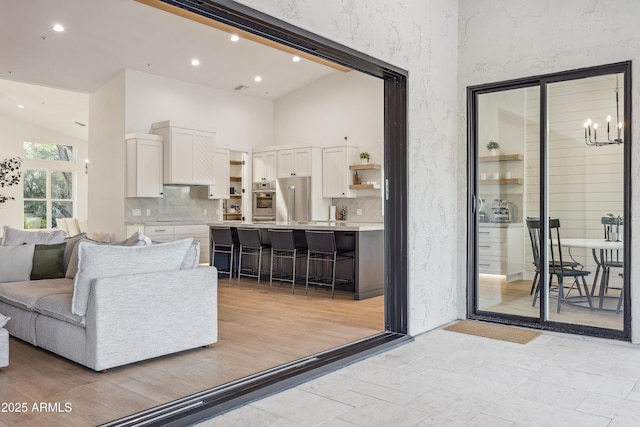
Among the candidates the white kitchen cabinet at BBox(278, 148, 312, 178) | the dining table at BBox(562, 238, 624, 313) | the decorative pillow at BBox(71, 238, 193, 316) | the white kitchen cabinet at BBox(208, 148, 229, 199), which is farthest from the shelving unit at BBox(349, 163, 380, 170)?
the decorative pillow at BBox(71, 238, 193, 316)

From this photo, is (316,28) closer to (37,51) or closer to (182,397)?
(182,397)

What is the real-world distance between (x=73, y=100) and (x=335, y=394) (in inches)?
384

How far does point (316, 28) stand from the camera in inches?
131

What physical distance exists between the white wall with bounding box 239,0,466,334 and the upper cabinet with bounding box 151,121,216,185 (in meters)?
5.29

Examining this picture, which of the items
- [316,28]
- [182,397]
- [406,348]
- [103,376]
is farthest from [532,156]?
[103,376]

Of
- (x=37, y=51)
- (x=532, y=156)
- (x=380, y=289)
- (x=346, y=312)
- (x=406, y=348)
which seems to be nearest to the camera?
(x=406, y=348)

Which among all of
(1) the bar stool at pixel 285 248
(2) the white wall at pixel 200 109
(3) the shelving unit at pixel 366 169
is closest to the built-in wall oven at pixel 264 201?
(2) the white wall at pixel 200 109

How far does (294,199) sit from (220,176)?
1.49 meters

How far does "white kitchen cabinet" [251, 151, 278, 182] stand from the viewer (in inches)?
400

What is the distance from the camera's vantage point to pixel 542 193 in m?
4.56

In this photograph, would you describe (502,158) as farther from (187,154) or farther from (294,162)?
(187,154)

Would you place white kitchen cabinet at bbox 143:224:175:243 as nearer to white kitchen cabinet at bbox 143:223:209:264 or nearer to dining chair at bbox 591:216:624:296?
white kitchen cabinet at bbox 143:223:209:264

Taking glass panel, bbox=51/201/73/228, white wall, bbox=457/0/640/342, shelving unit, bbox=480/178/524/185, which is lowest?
glass panel, bbox=51/201/73/228

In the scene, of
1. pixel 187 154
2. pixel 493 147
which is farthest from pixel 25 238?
pixel 493 147
